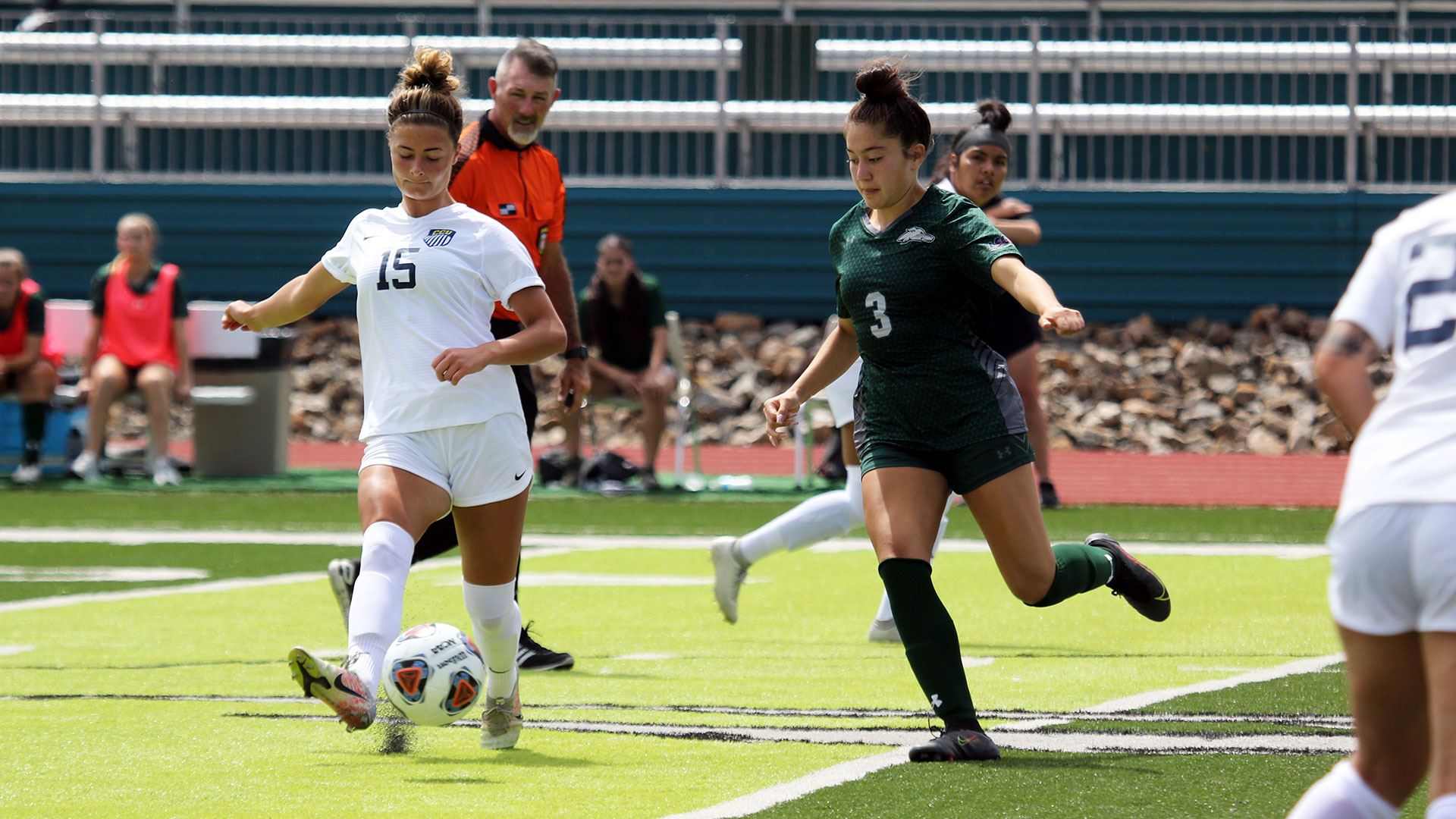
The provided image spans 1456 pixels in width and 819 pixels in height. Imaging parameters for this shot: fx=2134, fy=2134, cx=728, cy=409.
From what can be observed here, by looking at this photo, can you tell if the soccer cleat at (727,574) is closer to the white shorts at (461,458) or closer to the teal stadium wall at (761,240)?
the white shorts at (461,458)

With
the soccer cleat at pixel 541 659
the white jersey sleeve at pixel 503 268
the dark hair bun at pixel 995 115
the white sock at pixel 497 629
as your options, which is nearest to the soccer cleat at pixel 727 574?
the soccer cleat at pixel 541 659

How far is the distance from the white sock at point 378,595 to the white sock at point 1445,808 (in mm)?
2920

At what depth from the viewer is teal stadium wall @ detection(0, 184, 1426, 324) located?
22.4 m

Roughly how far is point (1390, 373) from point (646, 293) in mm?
7837

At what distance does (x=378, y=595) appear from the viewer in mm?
5473

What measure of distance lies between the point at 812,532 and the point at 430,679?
3.43 meters

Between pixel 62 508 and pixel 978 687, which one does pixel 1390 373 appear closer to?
pixel 62 508

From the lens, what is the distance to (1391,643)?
3.29 meters

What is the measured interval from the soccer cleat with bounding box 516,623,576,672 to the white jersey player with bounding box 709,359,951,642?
3.72ft

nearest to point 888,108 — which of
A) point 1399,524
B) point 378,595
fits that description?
point 378,595

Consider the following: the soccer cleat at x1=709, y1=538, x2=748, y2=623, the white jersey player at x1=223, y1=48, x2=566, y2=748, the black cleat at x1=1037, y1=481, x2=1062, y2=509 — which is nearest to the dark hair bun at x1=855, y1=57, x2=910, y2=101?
the white jersey player at x1=223, y1=48, x2=566, y2=748

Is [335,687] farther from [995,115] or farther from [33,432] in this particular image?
[33,432]

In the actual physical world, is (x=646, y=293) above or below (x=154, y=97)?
below

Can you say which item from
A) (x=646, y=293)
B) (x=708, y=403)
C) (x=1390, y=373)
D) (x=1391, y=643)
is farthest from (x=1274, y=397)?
(x=1391, y=643)
